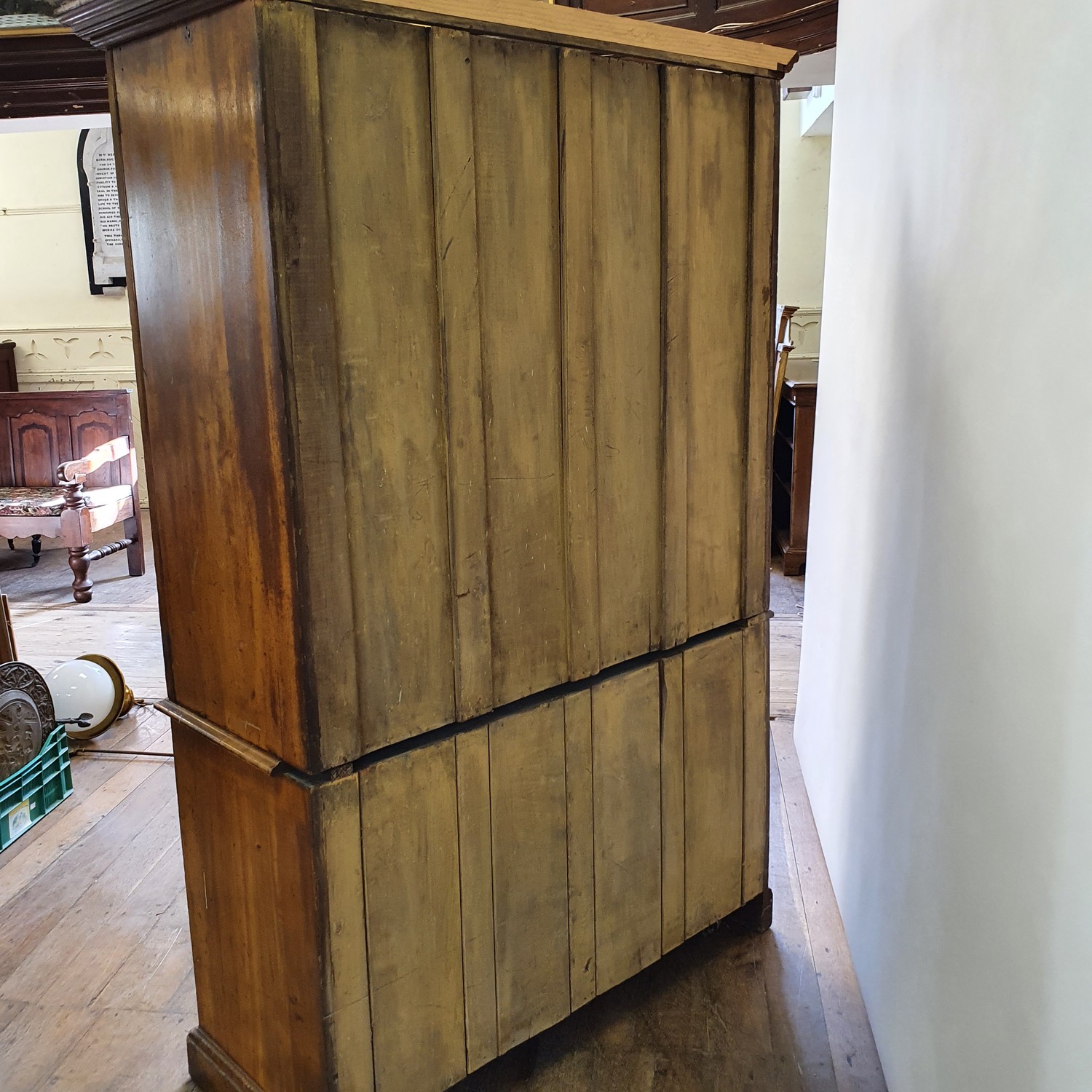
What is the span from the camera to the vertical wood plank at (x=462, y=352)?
1.48 metres

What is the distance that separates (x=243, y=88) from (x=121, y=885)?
6.86 ft

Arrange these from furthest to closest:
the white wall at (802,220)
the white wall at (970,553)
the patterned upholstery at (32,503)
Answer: the white wall at (802,220)
the patterned upholstery at (32,503)
the white wall at (970,553)

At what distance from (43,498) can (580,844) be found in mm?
4892

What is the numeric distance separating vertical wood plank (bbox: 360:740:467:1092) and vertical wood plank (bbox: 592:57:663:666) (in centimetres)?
42

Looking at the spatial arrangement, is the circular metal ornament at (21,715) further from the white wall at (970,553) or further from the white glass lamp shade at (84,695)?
the white wall at (970,553)

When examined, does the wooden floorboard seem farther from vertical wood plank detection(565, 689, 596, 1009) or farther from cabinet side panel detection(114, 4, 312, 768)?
cabinet side panel detection(114, 4, 312, 768)

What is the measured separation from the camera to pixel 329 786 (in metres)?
1.51

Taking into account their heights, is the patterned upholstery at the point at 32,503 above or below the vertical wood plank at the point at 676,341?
below

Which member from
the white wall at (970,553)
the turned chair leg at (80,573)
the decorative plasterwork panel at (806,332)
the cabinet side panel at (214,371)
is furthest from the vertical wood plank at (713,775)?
the decorative plasterwork panel at (806,332)

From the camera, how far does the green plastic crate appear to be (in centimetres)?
291

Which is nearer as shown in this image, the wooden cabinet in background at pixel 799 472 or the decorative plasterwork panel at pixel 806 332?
the wooden cabinet in background at pixel 799 472

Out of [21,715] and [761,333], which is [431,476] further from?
[21,715]

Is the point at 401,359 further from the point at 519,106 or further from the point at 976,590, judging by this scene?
the point at 976,590

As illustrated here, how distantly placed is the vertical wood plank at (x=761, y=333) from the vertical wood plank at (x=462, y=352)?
0.69 metres
